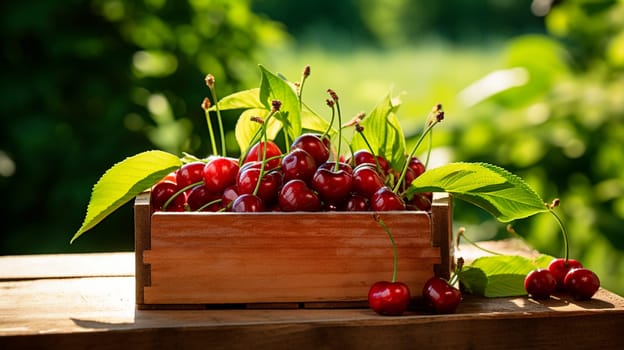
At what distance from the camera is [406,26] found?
4.98 m

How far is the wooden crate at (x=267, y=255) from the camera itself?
3.49 feet

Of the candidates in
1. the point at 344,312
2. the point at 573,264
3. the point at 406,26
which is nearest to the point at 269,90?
the point at 344,312

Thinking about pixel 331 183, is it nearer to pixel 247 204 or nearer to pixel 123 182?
pixel 247 204

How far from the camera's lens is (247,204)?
42.4 inches

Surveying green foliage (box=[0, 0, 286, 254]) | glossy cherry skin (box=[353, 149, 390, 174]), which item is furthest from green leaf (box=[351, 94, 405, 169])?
green foliage (box=[0, 0, 286, 254])

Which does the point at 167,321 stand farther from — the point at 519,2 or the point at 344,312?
the point at 519,2

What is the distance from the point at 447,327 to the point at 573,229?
1315 mm

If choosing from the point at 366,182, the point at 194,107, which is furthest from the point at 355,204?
the point at 194,107

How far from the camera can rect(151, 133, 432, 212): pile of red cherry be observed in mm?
1092

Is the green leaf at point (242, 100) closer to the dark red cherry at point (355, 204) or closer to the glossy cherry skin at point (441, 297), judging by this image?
the dark red cherry at point (355, 204)

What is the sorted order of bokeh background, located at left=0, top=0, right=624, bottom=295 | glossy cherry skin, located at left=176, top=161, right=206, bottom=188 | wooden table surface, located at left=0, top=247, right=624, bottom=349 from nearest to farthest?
wooden table surface, located at left=0, top=247, right=624, bottom=349, glossy cherry skin, located at left=176, top=161, right=206, bottom=188, bokeh background, located at left=0, top=0, right=624, bottom=295

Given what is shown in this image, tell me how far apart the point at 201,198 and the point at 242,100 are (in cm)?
16

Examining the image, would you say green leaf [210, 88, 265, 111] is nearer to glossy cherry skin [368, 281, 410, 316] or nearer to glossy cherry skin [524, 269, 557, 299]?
glossy cherry skin [368, 281, 410, 316]

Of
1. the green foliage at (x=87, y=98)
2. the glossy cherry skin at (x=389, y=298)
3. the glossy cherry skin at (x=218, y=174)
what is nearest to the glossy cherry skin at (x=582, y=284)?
the glossy cherry skin at (x=389, y=298)
